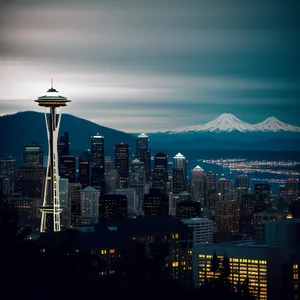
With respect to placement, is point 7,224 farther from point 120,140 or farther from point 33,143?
point 120,140

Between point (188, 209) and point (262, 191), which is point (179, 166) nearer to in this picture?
point (188, 209)

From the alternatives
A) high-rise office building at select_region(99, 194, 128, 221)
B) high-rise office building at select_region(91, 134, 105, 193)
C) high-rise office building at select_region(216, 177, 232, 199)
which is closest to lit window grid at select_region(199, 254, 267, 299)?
high-rise office building at select_region(99, 194, 128, 221)

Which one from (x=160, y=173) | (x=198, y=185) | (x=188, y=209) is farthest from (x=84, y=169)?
(x=188, y=209)

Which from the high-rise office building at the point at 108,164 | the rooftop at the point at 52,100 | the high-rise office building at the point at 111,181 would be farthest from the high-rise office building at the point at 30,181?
the rooftop at the point at 52,100

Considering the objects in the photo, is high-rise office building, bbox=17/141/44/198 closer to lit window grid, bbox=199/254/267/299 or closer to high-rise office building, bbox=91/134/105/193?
high-rise office building, bbox=91/134/105/193

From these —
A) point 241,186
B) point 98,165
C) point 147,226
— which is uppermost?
point 98,165

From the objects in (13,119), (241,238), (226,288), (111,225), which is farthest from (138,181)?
(226,288)
